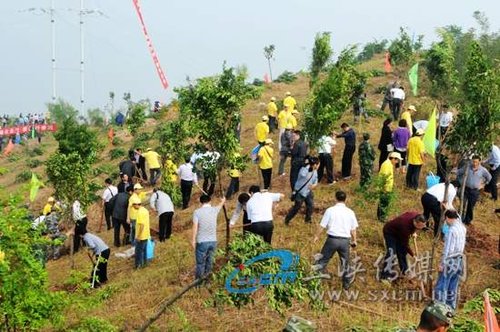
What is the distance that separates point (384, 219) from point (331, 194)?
2.46 meters

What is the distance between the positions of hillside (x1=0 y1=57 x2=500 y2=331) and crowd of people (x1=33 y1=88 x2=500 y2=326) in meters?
0.33

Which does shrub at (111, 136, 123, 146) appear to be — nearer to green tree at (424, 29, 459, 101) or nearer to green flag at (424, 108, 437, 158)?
green tree at (424, 29, 459, 101)

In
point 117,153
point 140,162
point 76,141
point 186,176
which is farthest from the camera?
point 117,153

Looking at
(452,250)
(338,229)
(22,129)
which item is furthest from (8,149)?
(452,250)

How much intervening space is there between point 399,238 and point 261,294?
8.00 ft

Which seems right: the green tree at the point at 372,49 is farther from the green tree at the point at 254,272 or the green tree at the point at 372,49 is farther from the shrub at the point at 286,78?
the green tree at the point at 254,272

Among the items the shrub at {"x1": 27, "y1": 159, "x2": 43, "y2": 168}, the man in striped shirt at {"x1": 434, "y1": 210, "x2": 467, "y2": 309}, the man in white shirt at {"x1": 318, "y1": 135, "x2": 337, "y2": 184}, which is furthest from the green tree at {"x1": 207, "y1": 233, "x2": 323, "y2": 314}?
the shrub at {"x1": 27, "y1": 159, "x2": 43, "y2": 168}

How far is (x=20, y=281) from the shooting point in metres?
6.83

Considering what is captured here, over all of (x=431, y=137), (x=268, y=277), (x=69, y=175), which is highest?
(x=431, y=137)

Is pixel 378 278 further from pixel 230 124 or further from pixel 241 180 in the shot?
pixel 241 180

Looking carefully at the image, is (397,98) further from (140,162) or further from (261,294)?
(261,294)

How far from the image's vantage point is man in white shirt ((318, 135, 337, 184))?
15236mm

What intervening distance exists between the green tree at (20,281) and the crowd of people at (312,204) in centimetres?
162

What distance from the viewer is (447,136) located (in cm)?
1004
